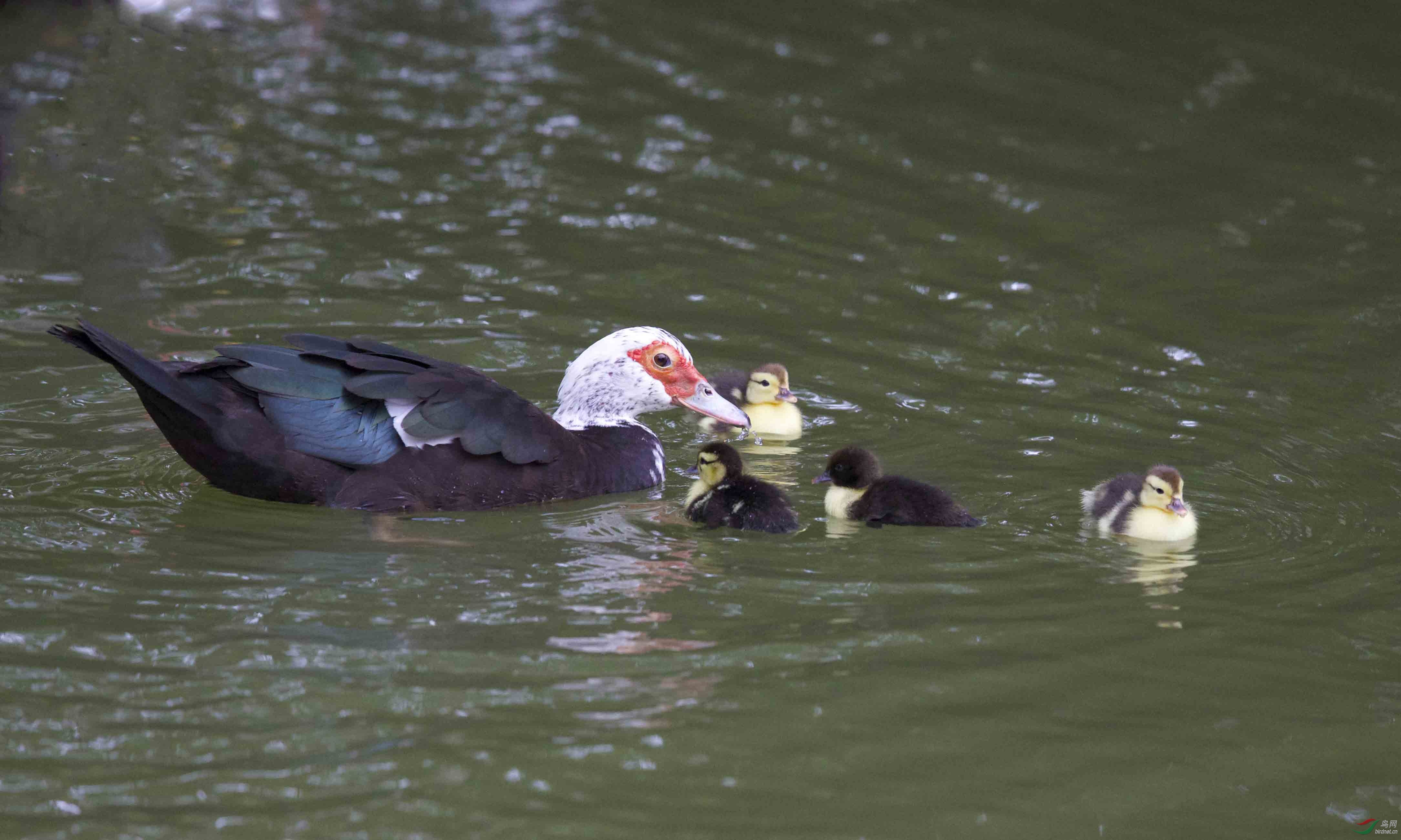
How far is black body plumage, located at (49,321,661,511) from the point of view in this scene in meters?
5.96

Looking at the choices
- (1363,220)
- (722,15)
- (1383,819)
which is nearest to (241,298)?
(1383,819)

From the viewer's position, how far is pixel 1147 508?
226 inches

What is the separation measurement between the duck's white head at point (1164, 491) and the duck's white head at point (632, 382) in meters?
1.92

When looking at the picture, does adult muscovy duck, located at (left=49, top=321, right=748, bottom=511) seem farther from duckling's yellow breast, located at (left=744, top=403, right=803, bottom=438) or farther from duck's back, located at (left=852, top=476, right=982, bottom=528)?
duck's back, located at (left=852, top=476, right=982, bottom=528)

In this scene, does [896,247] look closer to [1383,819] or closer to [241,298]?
[241,298]

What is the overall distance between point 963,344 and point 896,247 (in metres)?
1.56

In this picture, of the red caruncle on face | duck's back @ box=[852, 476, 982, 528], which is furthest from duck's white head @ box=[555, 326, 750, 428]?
duck's back @ box=[852, 476, 982, 528]

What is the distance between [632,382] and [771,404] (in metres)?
0.67

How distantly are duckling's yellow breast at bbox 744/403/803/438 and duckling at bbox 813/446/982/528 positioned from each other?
3.25 feet

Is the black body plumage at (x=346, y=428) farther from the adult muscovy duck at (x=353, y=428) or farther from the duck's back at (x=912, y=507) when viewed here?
the duck's back at (x=912, y=507)

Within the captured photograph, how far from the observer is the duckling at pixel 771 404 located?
23.2 ft

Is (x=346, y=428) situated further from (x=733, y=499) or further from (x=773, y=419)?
(x=773, y=419)

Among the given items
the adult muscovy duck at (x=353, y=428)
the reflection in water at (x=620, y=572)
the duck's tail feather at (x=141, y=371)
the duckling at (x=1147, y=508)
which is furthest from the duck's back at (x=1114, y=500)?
the duck's tail feather at (x=141, y=371)

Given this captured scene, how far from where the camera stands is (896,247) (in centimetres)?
962
